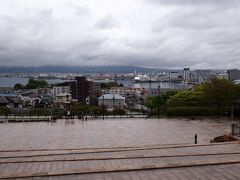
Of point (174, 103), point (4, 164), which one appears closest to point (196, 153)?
point (4, 164)

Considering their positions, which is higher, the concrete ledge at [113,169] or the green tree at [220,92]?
the green tree at [220,92]

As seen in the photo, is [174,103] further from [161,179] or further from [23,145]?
[161,179]

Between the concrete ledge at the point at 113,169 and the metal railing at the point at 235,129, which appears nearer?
the concrete ledge at the point at 113,169

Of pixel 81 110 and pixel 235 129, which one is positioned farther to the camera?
pixel 81 110

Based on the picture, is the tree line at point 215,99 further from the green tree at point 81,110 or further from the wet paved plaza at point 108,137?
the green tree at point 81,110

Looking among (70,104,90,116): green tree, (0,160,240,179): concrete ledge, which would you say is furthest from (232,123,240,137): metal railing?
(70,104,90,116): green tree

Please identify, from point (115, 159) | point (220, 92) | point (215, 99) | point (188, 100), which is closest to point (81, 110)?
point (188, 100)

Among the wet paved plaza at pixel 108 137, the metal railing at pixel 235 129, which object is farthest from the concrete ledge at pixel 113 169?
the wet paved plaza at pixel 108 137

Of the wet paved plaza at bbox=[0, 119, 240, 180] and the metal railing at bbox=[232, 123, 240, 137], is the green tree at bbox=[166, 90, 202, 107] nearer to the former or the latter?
the wet paved plaza at bbox=[0, 119, 240, 180]

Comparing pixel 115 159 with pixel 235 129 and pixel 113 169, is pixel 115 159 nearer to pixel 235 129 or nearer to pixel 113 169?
pixel 113 169

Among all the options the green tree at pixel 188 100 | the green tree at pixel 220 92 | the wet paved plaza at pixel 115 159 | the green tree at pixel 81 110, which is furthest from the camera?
the green tree at pixel 81 110

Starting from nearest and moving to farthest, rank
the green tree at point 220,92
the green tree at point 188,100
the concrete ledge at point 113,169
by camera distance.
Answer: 1. the concrete ledge at point 113,169
2. the green tree at point 220,92
3. the green tree at point 188,100

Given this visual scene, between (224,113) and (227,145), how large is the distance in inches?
934

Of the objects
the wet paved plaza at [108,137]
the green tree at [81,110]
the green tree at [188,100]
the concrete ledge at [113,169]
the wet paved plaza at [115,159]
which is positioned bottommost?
the green tree at [81,110]
